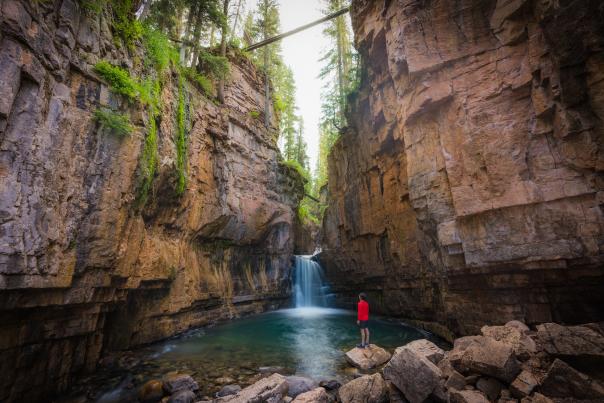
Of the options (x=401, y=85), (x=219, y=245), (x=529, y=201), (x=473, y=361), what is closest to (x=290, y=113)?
(x=219, y=245)

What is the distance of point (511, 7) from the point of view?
807 centimetres

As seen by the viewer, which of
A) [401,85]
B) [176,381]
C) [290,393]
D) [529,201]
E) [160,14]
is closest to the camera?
[290,393]

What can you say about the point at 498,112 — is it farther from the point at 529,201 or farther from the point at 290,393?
the point at 290,393

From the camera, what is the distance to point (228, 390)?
6.79m

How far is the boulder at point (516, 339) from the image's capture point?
5.37 meters

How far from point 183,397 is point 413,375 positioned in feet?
17.0

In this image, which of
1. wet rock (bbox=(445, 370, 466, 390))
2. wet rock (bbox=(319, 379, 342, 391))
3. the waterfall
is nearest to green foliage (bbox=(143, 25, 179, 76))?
wet rock (bbox=(319, 379, 342, 391))

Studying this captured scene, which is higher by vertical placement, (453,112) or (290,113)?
(290,113)

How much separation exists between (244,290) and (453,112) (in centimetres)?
1607

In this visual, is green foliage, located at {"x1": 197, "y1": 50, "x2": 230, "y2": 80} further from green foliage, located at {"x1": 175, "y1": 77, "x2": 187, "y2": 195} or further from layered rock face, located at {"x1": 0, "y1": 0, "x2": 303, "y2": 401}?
green foliage, located at {"x1": 175, "y1": 77, "x2": 187, "y2": 195}

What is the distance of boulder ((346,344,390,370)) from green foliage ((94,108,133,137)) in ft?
31.7

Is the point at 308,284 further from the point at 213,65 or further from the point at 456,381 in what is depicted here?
the point at 456,381

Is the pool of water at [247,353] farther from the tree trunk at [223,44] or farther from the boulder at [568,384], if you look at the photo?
the tree trunk at [223,44]

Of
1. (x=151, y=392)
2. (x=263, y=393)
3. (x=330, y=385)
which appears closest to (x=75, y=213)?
(x=151, y=392)
